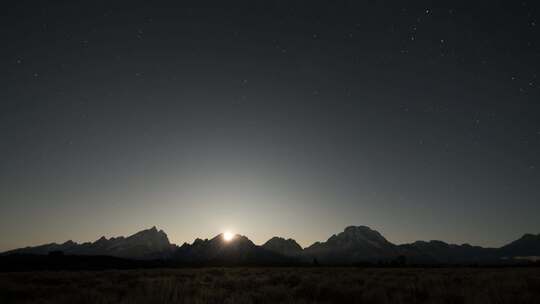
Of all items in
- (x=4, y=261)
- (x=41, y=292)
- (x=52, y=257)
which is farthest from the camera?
(x=52, y=257)

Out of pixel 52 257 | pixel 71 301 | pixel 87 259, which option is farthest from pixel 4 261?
pixel 71 301

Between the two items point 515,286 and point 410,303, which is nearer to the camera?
point 410,303

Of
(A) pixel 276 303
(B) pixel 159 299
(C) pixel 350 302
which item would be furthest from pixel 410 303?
(B) pixel 159 299

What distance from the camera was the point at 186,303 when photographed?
12.0 m

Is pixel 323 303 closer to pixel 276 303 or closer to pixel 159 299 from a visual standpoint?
pixel 276 303

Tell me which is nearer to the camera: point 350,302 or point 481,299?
point 481,299

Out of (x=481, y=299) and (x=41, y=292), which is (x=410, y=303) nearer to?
(x=481, y=299)

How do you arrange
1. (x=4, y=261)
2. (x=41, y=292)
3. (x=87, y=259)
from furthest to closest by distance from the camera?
(x=87, y=259) < (x=4, y=261) < (x=41, y=292)

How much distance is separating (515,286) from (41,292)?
Answer: 19.8 metres

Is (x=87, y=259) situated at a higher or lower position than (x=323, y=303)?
higher

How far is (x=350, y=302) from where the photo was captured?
13594mm

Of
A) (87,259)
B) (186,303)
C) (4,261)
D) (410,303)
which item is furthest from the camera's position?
(87,259)

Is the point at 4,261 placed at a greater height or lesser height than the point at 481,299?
greater

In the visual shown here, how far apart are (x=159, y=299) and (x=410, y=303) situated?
773 cm
